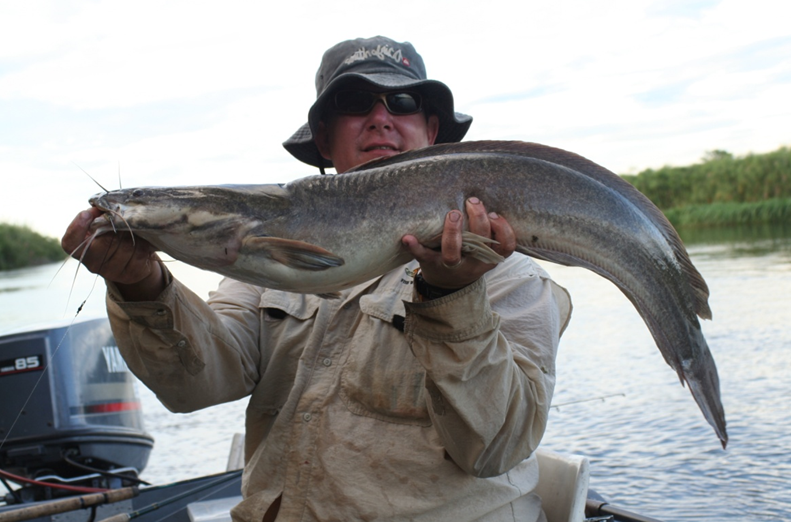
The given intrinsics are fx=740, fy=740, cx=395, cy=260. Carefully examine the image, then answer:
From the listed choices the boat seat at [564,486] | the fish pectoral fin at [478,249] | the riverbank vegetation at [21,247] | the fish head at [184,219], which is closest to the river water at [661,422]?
the fish head at [184,219]

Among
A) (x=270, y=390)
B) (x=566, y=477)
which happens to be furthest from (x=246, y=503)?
(x=566, y=477)

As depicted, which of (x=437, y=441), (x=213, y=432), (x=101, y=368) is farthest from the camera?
(x=213, y=432)

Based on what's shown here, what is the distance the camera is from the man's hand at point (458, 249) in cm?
195

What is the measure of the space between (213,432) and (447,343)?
6.95 meters

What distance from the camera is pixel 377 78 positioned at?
280cm

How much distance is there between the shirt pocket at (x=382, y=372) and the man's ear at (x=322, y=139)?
926 mm

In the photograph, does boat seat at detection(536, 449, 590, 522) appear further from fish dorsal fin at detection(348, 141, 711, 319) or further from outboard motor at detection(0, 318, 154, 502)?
outboard motor at detection(0, 318, 154, 502)

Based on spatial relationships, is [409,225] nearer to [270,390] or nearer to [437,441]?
[437,441]

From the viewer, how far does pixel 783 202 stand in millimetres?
33062

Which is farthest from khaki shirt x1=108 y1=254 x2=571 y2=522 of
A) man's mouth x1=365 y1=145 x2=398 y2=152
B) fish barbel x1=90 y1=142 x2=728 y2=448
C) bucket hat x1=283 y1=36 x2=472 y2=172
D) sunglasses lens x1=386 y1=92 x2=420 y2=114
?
bucket hat x1=283 y1=36 x2=472 y2=172

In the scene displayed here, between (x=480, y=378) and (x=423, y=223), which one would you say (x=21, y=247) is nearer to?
(x=423, y=223)

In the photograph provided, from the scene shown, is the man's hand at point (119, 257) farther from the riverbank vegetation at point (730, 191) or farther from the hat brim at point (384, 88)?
the riverbank vegetation at point (730, 191)

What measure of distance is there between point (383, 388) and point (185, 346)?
2.06ft

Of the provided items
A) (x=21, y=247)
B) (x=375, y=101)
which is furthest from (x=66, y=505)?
(x=21, y=247)
